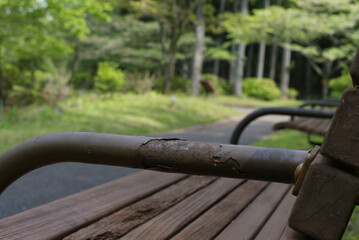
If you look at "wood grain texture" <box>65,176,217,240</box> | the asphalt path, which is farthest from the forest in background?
"wood grain texture" <box>65,176,217,240</box>

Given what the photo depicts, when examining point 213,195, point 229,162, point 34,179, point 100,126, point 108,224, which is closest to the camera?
point 229,162

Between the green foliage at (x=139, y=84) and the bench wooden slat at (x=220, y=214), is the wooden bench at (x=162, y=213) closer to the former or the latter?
the bench wooden slat at (x=220, y=214)

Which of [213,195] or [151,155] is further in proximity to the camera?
[213,195]

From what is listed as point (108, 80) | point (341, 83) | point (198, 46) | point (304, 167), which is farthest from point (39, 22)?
point (341, 83)

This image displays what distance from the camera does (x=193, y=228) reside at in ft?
3.96

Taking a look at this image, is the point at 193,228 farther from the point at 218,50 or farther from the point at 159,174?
the point at 218,50

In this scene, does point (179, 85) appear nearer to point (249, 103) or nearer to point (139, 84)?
point (249, 103)

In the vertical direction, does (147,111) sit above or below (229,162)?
below

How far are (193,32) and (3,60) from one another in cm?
1410

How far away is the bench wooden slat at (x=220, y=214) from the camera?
117 centimetres

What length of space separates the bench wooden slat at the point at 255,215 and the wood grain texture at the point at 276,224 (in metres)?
0.02

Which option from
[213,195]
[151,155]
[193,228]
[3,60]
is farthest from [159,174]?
[3,60]

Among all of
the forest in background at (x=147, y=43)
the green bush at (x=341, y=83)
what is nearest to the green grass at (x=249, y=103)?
the forest in background at (x=147, y=43)

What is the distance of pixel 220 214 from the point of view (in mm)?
1360
